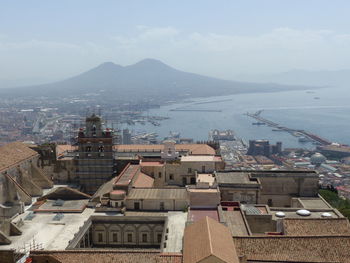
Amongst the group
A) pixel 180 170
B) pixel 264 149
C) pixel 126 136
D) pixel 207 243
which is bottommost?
pixel 264 149

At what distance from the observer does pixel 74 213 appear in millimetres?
40219

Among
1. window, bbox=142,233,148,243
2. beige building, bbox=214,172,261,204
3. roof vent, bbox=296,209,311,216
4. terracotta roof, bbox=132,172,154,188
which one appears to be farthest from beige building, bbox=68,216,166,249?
roof vent, bbox=296,209,311,216

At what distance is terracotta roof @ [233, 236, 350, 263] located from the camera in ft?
89.9

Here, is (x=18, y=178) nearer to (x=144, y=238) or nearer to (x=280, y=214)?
(x=144, y=238)

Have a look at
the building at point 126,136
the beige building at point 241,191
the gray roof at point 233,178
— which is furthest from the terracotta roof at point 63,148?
the building at point 126,136

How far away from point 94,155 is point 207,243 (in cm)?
2800

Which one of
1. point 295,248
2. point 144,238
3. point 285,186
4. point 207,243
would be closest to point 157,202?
point 144,238

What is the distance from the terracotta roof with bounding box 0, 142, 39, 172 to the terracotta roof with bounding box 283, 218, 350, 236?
31766 mm

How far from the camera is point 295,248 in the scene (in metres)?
28.3

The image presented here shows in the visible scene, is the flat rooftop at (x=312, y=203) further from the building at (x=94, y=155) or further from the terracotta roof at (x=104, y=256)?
the building at (x=94, y=155)

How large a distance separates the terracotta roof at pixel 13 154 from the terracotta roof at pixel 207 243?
26556 millimetres

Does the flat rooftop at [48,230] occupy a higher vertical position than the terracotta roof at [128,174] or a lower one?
lower

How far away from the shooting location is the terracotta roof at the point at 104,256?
90.1ft

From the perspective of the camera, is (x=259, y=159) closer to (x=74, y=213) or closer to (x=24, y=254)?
(x=74, y=213)
